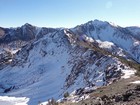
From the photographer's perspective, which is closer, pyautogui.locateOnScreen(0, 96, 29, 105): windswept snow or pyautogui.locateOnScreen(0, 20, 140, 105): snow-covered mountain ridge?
pyautogui.locateOnScreen(0, 20, 140, 105): snow-covered mountain ridge

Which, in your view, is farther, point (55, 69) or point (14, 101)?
point (55, 69)

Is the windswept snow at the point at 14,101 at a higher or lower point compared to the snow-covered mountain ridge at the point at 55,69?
lower

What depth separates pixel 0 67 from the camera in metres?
182

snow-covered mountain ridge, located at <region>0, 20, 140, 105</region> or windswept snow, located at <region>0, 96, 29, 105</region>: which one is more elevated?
snow-covered mountain ridge, located at <region>0, 20, 140, 105</region>

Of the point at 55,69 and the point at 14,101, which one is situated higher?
the point at 55,69

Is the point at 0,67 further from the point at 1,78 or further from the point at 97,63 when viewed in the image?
the point at 97,63

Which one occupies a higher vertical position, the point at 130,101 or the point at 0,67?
the point at 0,67

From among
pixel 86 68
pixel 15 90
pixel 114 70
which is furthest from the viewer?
pixel 15 90

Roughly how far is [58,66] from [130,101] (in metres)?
101

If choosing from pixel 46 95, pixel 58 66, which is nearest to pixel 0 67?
pixel 58 66

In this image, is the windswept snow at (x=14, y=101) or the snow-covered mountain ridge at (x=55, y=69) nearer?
the snow-covered mountain ridge at (x=55, y=69)

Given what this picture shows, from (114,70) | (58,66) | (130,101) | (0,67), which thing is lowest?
(130,101)

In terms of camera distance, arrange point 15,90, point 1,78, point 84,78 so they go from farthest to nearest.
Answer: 1. point 1,78
2. point 15,90
3. point 84,78

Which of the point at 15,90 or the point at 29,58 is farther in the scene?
the point at 29,58
